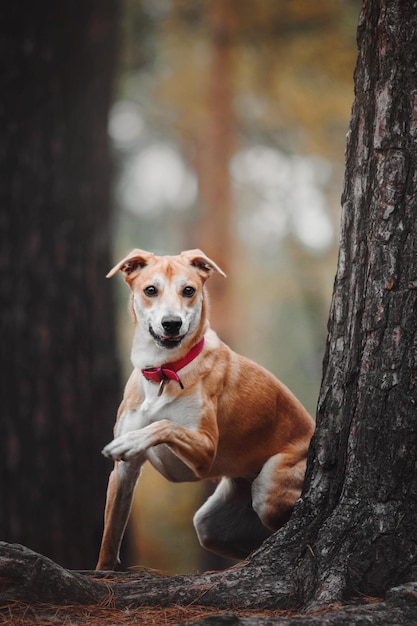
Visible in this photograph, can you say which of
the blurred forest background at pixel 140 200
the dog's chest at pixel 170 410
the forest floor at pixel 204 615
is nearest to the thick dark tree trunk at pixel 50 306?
the blurred forest background at pixel 140 200

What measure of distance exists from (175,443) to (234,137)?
10.9 m

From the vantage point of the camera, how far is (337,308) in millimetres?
3688

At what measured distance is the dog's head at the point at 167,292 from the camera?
420 centimetres

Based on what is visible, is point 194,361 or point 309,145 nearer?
point 194,361

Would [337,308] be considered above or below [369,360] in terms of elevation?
above

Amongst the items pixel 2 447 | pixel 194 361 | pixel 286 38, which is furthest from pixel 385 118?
pixel 286 38

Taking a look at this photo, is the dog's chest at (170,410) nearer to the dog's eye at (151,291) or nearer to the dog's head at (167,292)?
the dog's head at (167,292)

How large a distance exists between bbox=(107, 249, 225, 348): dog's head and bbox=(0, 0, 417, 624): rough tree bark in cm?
94

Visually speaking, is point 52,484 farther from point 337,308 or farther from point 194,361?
point 337,308

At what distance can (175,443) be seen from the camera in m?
4.02

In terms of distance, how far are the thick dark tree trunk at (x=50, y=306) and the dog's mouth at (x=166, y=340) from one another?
1.52 m

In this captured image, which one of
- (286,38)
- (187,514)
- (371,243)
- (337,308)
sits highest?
(286,38)

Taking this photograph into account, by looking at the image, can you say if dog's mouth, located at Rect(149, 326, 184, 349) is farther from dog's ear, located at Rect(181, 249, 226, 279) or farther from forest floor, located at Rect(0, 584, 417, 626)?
forest floor, located at Rect(0, 584, 417, 626)

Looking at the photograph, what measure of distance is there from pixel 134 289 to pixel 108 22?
3.17 metres
